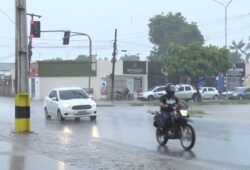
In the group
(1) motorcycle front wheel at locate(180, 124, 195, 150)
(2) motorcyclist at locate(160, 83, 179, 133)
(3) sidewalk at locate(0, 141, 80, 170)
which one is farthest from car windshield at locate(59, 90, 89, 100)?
(3) sidewalk at locate(0, 141, 80, 170)

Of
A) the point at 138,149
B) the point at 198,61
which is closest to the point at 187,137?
the point at 138,149

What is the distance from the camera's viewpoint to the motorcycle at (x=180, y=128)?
48.0ft

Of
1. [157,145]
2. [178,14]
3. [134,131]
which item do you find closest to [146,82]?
[178,14]

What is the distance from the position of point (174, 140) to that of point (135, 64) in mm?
58415

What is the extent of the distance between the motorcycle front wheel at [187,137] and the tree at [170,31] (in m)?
95.2

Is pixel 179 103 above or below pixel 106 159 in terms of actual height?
above

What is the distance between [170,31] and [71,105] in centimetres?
8544

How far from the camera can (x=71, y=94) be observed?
28484 millimetres

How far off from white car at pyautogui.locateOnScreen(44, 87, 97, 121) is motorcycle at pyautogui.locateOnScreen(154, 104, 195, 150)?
11842 millimetres

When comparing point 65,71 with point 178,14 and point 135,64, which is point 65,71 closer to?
point 135,64

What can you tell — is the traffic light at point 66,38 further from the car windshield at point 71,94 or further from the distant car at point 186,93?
the car windshield at point 71,94

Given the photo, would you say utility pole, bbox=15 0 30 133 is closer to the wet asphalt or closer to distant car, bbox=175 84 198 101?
the wet asphalt

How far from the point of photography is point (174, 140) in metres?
16.8

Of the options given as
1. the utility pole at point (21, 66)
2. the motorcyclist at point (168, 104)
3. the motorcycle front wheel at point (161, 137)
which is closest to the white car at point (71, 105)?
the utility pole at point (21, 66)
